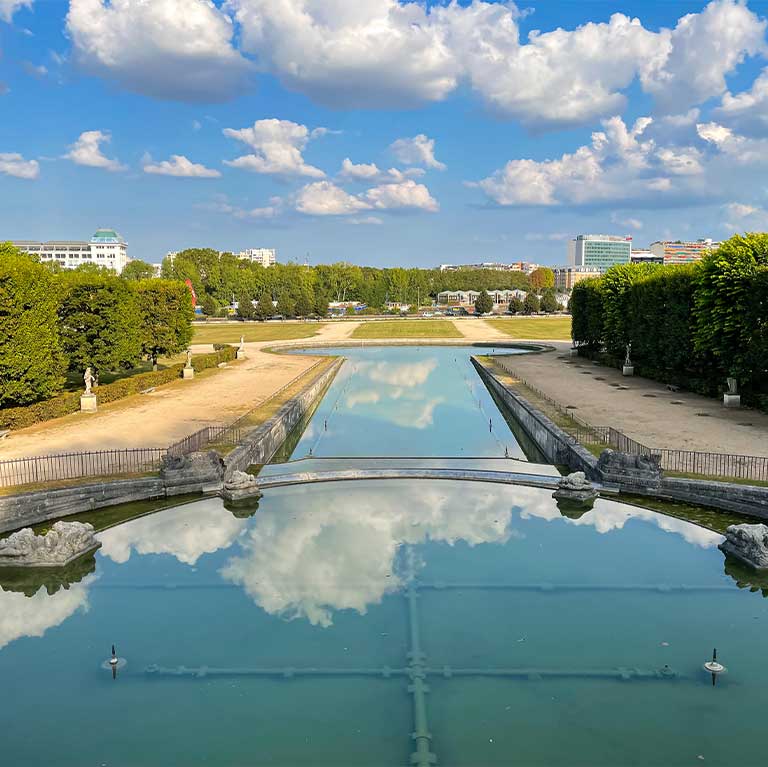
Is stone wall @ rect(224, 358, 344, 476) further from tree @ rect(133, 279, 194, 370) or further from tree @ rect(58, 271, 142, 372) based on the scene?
tree @ rect(133, 279, 194, 370)

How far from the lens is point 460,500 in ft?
56.5

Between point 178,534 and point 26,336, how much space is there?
1528 cm

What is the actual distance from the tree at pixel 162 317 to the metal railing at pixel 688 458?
28.2m

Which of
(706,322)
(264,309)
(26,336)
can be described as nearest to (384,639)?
(26,336)

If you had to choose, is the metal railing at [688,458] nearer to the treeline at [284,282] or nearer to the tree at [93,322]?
the tree at [93,322]

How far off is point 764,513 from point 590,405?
526 inches

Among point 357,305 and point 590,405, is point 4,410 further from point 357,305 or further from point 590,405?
point 357,305

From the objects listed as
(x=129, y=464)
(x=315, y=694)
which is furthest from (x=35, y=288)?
(x=315, y=694)

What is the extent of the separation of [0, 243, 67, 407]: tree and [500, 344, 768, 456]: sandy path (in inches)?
838

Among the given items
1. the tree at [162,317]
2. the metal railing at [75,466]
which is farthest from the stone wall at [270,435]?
the tree at [162,317]

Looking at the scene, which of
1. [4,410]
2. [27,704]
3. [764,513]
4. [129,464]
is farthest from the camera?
[4,410]

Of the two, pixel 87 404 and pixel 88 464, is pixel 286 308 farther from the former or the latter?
pixel 88 464

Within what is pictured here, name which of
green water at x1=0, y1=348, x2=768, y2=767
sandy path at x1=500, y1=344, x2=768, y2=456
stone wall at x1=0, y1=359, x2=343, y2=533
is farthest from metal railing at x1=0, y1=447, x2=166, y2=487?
sandy path at x1=500, y1=344, x2=768, y2=456

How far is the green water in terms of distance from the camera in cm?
830
